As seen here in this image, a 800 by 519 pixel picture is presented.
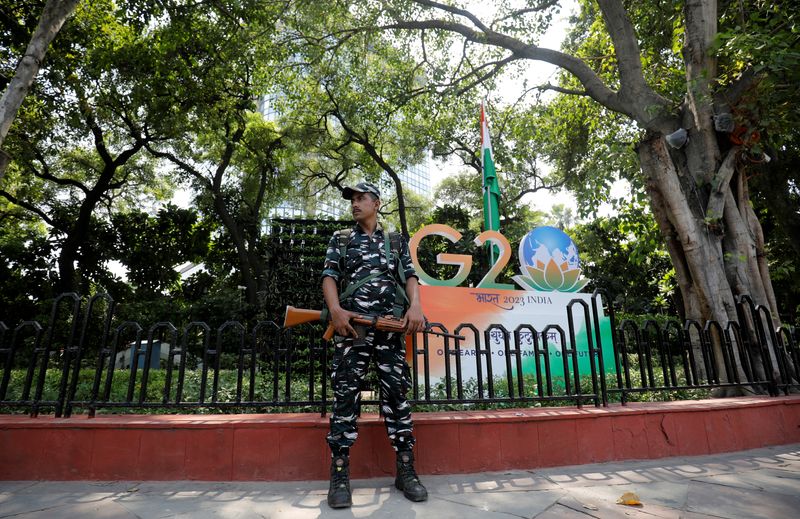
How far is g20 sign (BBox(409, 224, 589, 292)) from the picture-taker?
9478 mm

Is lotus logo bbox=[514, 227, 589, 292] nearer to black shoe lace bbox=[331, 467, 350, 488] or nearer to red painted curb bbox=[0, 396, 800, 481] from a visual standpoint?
red painted curb bbox=[0, 396, 800, 481]

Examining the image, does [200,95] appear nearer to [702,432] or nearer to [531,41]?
[531,41]

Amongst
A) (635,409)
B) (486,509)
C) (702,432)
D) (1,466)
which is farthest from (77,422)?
(702,432)

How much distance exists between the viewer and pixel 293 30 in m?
9.79

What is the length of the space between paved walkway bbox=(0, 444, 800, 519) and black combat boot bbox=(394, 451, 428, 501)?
5cm

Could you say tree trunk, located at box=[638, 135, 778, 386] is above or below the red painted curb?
above

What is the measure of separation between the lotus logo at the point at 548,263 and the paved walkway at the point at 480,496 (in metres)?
6.40

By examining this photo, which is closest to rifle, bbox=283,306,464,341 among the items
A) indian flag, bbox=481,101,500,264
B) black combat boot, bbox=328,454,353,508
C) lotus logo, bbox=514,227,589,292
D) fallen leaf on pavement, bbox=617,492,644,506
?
black combat boot, bbox=328,454,353,508

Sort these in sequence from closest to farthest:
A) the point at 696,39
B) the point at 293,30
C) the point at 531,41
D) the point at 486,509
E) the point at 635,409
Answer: the point at 486,509 < the point at 635,409 < the point at 696,39 < the point at 531,41 < the point at 293,30

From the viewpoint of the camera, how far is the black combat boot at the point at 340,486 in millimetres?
2508

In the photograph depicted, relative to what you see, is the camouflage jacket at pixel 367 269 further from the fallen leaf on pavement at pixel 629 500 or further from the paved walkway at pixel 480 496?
the fallen leaf on pavement at pixel 629 500

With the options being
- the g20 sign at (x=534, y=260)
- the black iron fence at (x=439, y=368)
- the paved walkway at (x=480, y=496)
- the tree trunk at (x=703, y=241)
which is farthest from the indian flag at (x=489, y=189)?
the paved walkway at (x=480, y=496)

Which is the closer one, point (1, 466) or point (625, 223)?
point (1, 466)

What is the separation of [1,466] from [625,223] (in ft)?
33.7
